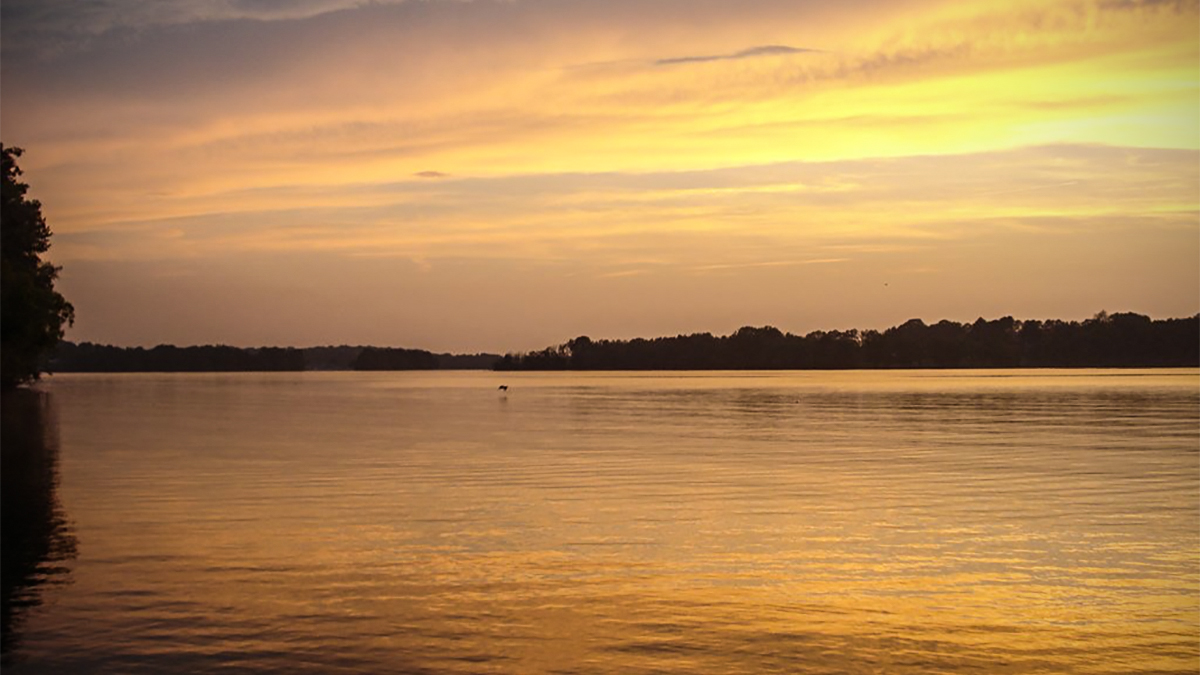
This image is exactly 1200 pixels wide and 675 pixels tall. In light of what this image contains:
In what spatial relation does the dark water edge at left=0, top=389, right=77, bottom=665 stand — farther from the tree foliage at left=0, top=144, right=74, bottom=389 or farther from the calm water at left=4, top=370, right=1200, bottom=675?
the tree foliage at left=0, top=144, right=74, bottom=389

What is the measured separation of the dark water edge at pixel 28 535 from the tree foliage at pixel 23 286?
21.7 meters

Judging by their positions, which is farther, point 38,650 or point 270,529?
point 270,529

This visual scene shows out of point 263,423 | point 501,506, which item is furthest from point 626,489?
point 263,423

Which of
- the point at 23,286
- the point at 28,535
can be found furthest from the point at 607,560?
the point at 23,286

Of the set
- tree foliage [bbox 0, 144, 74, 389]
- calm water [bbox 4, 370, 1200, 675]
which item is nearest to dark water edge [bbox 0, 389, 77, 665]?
calm water [bbox 4, 370, 1200, 675]

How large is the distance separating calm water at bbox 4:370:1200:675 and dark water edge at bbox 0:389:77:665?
109mm

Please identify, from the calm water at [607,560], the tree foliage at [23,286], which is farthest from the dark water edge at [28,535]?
the tree foliage at [23,286]

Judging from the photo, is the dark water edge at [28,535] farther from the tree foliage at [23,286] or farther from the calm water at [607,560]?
the tree foliage at [23,286]

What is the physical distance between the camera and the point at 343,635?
46.8ft

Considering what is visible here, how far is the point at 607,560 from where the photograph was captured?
63.3ft

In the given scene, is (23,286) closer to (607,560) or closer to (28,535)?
(28,535)

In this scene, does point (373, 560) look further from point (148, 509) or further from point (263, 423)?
point (263, 423)

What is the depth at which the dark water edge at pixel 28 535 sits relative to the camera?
15.6m

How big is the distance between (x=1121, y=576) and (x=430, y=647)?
10.7 m
